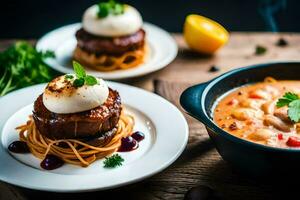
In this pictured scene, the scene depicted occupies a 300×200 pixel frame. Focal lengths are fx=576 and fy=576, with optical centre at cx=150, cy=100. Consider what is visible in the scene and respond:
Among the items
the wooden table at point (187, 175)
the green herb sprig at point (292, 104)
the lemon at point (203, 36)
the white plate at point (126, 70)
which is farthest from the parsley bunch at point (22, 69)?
the green herb sprig at point (292, 104)

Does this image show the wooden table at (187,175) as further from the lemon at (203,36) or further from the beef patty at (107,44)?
the beef patty at (107,44)

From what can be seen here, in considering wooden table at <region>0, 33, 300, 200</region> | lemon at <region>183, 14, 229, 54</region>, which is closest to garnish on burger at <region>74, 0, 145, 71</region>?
wooden table at <region>0, 33, 300, 200</region>

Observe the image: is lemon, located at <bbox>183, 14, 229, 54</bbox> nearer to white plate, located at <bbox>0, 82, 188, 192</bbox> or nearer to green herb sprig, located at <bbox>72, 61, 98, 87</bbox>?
white plate, located at <bbox>0, 82, 188, 192</bbox>

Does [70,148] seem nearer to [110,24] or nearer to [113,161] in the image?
[113,161]

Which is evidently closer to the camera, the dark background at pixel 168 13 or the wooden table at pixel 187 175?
the wooden table at pixel 187 175

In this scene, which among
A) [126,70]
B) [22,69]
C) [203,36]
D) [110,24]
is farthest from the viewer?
[203,36]

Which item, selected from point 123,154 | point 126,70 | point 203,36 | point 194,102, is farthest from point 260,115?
point 203,36
